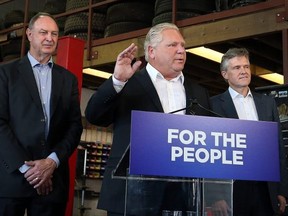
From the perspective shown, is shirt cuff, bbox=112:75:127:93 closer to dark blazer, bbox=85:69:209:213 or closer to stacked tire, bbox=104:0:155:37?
dark blazer, bbox=85:69:209:213

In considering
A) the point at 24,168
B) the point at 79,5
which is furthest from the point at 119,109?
the point at 79,5

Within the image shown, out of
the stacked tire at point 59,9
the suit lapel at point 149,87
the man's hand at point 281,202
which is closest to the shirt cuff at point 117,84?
the suit lapel at point 149,87

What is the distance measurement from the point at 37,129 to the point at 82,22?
4.28 meters

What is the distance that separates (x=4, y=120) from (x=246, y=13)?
3.09m

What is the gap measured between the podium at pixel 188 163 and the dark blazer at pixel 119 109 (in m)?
0.36

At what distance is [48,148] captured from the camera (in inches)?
88.7

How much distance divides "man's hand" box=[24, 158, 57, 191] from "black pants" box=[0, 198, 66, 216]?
11cm

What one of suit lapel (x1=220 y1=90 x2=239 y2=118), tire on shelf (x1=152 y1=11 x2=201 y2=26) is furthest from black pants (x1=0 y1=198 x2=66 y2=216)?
tire on shelf (x1=152 y1=11 x2=201 y2=26)

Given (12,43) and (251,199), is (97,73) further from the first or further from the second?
(251,199)

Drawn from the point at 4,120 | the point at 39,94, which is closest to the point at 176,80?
the point at 39,94

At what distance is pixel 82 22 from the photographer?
20.7ft

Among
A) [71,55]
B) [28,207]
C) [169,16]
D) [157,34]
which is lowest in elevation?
[28,207]

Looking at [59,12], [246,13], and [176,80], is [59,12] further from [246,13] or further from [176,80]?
[176,80]

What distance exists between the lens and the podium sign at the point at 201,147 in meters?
1.46
